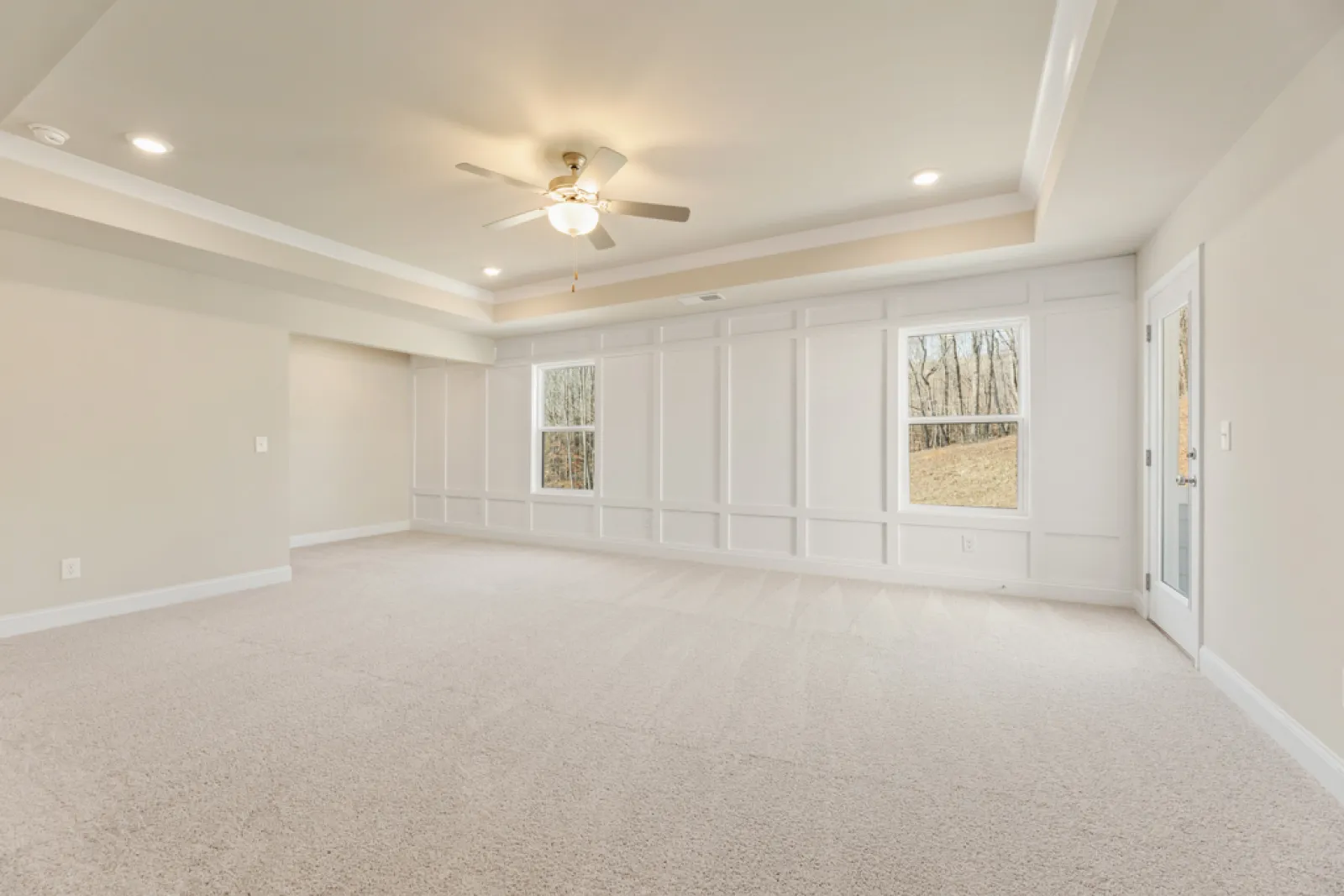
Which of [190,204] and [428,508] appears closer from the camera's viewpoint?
[190,204]

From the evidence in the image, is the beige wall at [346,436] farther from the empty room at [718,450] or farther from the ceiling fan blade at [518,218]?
the ceiling fan blade at [518,218]

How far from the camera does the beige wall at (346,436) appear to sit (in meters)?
6.50

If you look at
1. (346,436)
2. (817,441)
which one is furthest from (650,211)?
(346,436)

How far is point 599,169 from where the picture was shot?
2.78 m

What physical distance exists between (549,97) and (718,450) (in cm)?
344

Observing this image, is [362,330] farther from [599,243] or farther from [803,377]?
[803,377]

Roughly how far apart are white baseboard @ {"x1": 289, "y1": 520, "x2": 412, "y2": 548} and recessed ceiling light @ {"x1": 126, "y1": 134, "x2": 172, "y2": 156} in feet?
14.1

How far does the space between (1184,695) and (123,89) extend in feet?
18.1

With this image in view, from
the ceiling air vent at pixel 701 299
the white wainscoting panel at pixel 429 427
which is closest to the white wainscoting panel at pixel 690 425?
the ceiling air vent at pixel 701 299

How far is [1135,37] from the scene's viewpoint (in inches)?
72.0

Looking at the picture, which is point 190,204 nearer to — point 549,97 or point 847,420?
point 549,97

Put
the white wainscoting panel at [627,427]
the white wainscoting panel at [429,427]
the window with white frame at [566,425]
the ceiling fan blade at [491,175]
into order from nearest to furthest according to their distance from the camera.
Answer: the ceiling fan blade at [491,175], the white wainscoting panel at [627,427], the window with white frame at [566,425], the white wainscoting panel at [429,427]

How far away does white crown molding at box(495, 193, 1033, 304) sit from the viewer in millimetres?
3721

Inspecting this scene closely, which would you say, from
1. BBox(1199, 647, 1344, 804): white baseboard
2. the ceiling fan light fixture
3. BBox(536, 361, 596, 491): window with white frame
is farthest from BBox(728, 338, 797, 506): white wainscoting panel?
BBox(1199, 647, 1344, 804): white baseboard
